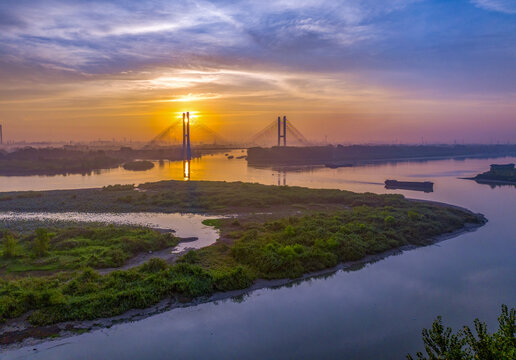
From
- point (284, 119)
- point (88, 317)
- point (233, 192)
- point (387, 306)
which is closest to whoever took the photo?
point (88, 317)

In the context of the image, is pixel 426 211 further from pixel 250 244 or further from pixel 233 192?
pixel 233 192

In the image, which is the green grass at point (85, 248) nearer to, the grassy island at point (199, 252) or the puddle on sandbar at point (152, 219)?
the grassy island at point (199, 252)

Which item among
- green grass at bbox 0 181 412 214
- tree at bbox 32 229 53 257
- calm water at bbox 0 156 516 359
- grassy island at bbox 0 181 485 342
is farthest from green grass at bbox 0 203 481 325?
green grass at bbox 0 181 412 214

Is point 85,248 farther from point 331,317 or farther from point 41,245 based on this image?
point 331,317

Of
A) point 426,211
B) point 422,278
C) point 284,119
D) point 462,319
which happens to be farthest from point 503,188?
point 284,119

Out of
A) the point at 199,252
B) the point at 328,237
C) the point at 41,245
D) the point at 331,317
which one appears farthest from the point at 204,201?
the point at 331,317

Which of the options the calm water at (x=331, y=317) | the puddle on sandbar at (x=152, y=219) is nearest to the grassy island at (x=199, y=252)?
the calm water at (x=331, y=317)
